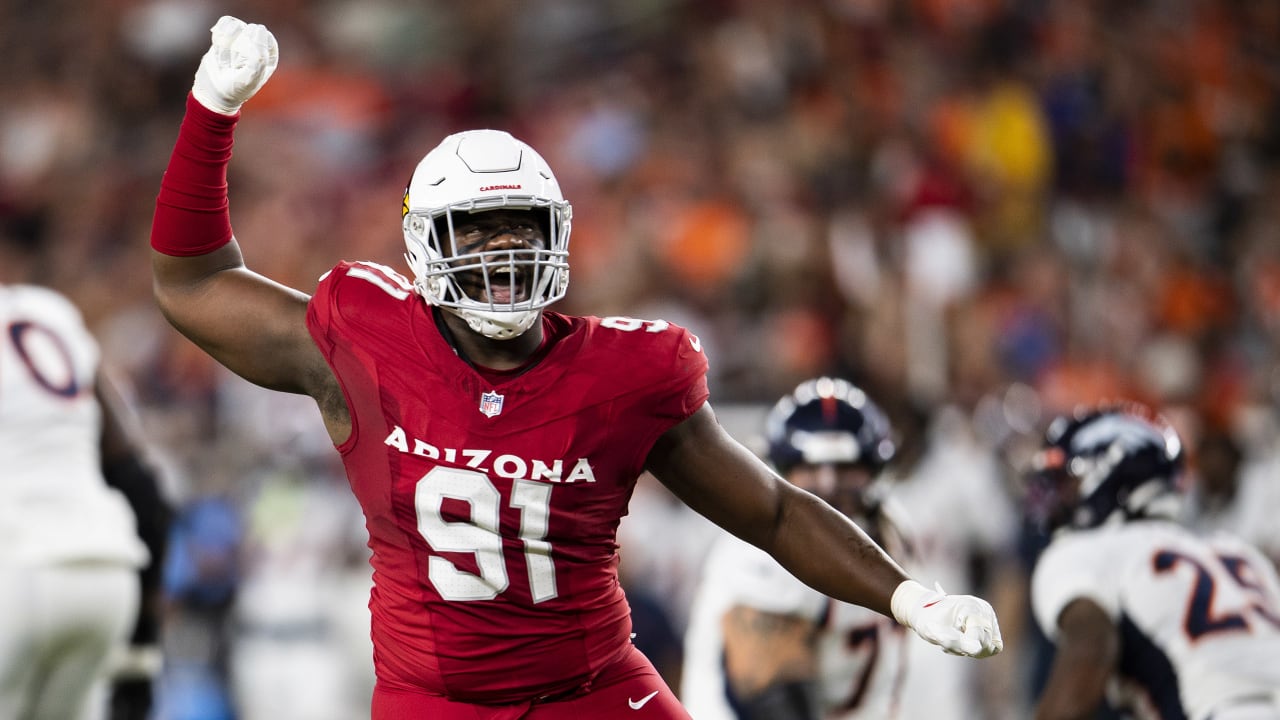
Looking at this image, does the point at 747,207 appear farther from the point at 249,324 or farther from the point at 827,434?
the point at 249,324

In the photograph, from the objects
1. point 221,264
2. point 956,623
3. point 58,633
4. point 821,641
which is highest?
point 221,264

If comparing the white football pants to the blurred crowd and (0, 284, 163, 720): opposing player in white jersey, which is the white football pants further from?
the blurred crowd

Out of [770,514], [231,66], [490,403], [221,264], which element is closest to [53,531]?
[221,264]

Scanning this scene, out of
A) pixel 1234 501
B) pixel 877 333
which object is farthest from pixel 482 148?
pixel 877 333

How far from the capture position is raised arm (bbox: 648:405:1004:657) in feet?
10.8

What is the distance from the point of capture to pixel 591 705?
320cm

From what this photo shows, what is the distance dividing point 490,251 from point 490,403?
1.00 feet

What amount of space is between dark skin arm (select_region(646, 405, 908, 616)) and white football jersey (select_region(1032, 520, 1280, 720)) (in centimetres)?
111

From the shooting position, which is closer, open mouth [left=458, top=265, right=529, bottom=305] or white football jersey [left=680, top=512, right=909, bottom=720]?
open mouth [left=458, top=265, right=529, bottom=305]

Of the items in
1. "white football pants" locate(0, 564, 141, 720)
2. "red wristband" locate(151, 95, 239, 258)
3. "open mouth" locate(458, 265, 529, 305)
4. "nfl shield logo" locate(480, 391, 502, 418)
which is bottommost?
"white football pants" locate(0, 564, 141, 720)

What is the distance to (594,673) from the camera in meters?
3.21

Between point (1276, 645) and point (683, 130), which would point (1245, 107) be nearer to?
point (683, 130)

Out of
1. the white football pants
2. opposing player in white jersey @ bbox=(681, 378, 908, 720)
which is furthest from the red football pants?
the white football pants

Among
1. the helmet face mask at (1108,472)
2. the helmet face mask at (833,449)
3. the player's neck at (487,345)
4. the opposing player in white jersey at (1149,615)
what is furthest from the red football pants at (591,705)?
the helmet face mask at (1108,472)
